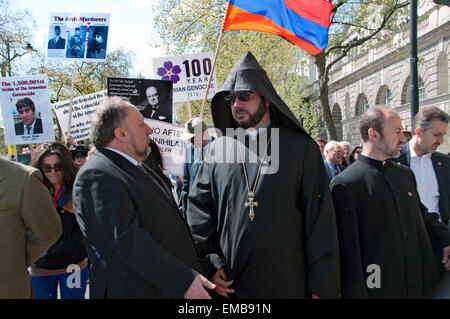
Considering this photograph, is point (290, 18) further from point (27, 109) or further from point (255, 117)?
point (27, 109)

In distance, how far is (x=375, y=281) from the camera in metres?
2.62

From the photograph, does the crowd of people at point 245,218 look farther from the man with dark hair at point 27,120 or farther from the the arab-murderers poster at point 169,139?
the man with dark hair at point 27,120

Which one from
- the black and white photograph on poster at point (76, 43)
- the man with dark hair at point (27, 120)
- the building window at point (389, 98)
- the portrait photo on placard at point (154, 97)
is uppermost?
the building window at point (389, 98)

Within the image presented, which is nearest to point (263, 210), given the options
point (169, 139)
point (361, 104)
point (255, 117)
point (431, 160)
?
point (255, 117)

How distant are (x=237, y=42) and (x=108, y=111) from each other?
59.3ft

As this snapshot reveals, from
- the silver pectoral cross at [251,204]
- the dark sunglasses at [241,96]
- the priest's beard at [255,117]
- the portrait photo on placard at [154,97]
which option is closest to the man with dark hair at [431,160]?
the priest's beard at [255,117]

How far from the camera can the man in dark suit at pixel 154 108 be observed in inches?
238

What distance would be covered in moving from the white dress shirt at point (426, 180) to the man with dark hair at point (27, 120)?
540cm

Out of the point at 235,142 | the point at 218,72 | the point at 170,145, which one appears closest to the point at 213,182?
the point at 235,142

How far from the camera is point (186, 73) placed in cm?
709

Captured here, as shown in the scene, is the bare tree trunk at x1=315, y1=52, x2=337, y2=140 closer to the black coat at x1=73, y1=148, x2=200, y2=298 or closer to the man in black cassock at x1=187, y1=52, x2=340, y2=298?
the man in black cassock at x1=187, y1=52, x2=340, y2=298

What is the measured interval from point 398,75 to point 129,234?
80.0ft

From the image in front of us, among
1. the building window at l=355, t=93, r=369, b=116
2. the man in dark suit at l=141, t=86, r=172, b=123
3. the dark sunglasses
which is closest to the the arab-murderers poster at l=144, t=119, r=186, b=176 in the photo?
the man in dark suit at l=141, t=86, r=172, b=123

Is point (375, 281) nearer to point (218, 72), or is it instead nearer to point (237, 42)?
point (237, 42)
